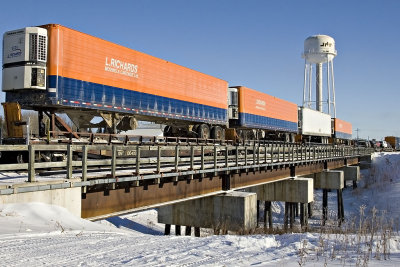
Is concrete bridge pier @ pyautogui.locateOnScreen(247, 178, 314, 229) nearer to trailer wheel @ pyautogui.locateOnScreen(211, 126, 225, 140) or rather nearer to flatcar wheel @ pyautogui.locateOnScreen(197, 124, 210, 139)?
trailer wheel @ pyautogui.locateOnScreen(211, 126, 225, 140)

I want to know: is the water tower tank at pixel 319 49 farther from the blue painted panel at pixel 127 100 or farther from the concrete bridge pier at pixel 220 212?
the concrete bridge pier at pixel 220 212

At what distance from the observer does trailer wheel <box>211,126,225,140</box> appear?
25.8 m

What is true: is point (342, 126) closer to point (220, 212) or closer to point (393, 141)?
point (393, 141)

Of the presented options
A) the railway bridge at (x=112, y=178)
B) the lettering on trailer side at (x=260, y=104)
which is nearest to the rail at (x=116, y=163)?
the railway bridge at (x=112, y=178)

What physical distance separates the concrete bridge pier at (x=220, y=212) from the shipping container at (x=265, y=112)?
1387 centimetres

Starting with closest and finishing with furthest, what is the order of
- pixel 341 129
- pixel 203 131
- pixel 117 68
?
pixel 117 68 → pixel 203 131 → pixel 341 129

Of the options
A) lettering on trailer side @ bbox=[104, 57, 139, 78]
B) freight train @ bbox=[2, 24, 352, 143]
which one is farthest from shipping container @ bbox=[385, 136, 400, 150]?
lettering on trailer side @ bbox=[104, 57, 139, 78]

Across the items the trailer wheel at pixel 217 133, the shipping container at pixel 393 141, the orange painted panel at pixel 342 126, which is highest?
the orange painted panel at pixel 342 126

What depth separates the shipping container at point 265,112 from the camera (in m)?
29.6

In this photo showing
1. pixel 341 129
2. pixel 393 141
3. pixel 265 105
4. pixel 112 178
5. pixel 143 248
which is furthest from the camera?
pixel 393 141

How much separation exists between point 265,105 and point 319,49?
48958mm

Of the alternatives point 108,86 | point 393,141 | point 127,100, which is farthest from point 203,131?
point 393,141

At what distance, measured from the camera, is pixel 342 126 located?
59406 mm

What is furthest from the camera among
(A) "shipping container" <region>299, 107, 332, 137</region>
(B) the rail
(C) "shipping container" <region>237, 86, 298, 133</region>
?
(A) "shipping container" <region>299, 107, 332, 137</region>
